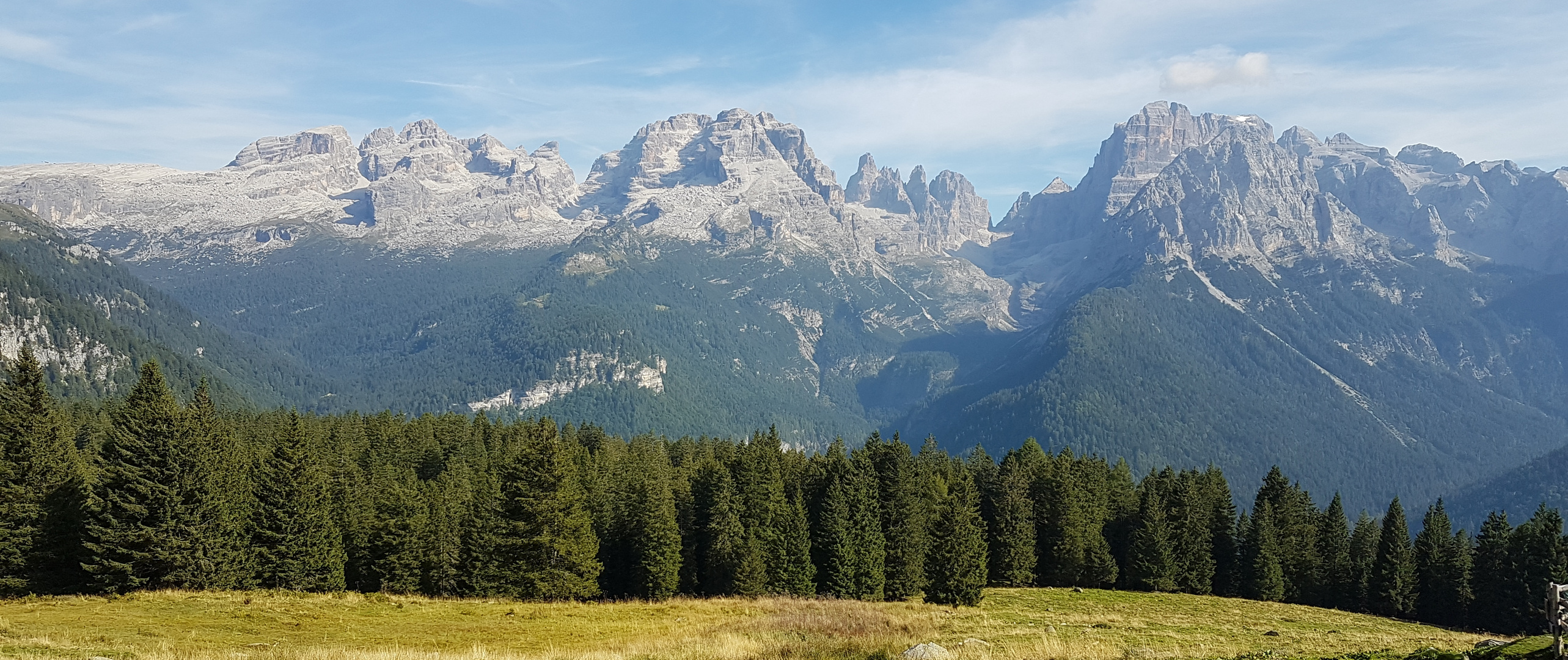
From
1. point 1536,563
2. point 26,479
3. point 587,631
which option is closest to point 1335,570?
point 1536,563

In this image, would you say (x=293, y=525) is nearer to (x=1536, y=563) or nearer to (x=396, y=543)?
(x=396, y=543)

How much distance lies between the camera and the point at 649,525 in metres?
72.2

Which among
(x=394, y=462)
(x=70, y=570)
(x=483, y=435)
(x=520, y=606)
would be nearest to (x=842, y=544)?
(x=520, y=606)

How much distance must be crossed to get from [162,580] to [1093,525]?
81.1m

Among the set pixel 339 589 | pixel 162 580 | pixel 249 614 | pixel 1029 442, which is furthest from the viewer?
pixel 1029 442

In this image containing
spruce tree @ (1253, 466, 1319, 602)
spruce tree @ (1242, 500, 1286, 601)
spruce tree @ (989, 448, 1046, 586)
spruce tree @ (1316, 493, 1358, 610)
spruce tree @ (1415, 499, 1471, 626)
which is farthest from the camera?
spruce tree @ (1253, 466, 1319, 602)

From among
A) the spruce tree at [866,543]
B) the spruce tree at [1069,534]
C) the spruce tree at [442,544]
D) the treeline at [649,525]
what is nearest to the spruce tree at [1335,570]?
the treeline at [649,525]

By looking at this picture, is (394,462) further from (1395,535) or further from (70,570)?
(1395,535)

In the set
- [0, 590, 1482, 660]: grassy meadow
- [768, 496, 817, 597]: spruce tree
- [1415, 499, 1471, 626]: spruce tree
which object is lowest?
[1415, 499, 1471, 626]: spruce tree

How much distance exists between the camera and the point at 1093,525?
3659 inches

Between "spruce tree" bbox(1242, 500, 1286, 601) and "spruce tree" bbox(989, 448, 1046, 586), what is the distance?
2539 centimetres

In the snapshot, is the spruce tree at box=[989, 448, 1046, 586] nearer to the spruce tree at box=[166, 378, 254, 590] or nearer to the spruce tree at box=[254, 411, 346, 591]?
the spruce tree at box=[254, 411, 346, 591]

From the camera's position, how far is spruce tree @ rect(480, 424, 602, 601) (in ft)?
189

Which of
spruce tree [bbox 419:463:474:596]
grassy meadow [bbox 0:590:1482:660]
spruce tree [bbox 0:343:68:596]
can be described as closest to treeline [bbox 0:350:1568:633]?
spruce tree [bbox 0:343:68:596]
